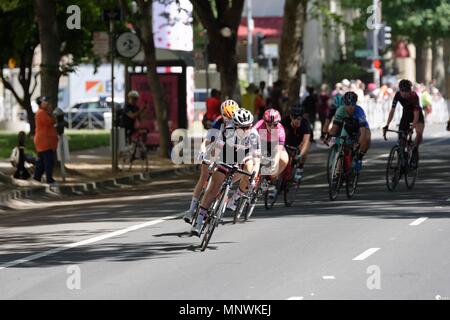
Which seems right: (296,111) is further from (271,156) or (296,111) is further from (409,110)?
(409,110)

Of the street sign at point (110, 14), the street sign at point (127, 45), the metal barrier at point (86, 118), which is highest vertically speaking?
the street sign at point (110, 14)

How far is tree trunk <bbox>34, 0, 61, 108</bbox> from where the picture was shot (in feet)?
103

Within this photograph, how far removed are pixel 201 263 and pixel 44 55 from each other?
1640 centimetres

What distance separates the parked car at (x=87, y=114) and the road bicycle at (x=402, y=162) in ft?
123

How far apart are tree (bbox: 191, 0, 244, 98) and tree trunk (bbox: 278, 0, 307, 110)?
27.5ft

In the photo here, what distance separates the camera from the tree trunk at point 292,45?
45.8 m

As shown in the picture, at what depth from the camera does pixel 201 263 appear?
52.2 ft

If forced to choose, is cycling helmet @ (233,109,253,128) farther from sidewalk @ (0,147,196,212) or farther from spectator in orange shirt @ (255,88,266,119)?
spectator in orange shirt @ (255,88,266,119)

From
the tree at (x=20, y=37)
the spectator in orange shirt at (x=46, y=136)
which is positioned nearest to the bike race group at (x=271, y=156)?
the spectator in orange shirt at (x=46, y=136)

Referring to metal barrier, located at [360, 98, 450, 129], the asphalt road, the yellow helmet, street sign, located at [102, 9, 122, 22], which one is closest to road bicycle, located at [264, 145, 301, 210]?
the asphalt road

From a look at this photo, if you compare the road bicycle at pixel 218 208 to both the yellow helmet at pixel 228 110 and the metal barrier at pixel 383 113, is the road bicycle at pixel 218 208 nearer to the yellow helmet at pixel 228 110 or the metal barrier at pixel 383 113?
the yellow helmet at pixel 228 110

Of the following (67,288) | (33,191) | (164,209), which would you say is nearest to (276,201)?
(164,209)
